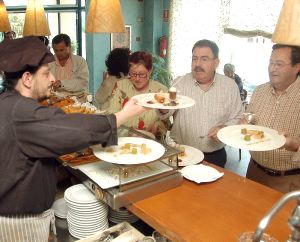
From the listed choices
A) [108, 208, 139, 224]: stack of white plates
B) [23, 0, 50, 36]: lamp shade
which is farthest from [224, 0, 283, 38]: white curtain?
[108, 208, 139, 224]: stack of white plates

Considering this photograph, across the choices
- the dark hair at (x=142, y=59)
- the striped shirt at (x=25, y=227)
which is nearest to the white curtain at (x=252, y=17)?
the dark hair at (x=142, y=59)

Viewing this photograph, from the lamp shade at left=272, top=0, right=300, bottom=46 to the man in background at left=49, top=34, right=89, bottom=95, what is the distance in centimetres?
332

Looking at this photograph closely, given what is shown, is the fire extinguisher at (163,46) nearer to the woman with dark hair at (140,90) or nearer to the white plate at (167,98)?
the woman with dark hair at (140,90)

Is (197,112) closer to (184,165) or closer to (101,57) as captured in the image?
(184,165)

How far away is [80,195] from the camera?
1.87m

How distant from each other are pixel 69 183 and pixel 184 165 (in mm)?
838

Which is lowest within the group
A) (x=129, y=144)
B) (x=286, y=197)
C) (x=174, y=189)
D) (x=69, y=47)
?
(x=174, y=189)

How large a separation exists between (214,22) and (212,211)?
20.7 ft

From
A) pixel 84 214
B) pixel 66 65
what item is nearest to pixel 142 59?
pixel 84 214

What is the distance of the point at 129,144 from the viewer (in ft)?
6.50

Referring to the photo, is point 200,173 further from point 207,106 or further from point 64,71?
point 64,71

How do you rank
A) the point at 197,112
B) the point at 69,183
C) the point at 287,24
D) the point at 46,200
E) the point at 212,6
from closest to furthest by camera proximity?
the point at 287,24, the point at 46,200, the point at 69,183, the point at 197,112, the point at 212,6

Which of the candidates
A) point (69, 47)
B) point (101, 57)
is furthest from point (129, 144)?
point (101, 57)

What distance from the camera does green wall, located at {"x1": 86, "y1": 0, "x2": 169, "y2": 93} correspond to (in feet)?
24.9
